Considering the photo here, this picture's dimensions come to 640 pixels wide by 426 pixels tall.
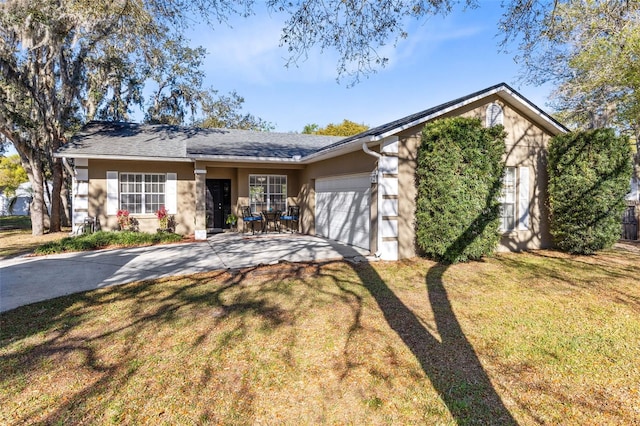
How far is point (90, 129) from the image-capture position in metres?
13.1

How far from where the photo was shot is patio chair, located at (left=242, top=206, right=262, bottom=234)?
1279cm

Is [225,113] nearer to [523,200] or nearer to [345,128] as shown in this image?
[345,128]

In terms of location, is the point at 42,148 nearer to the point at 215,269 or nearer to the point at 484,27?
the point at 215,269

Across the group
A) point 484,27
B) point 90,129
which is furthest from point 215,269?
point 90,129

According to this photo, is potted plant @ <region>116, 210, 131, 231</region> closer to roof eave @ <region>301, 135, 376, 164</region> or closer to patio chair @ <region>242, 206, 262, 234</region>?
patio chair @ <region>242, 206, 262, 234</region>

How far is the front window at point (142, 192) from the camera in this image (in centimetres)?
1205

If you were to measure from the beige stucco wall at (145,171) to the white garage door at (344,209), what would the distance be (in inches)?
188

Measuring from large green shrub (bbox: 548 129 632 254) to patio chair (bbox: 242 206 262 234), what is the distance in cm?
964

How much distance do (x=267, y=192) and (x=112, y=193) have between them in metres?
5.32

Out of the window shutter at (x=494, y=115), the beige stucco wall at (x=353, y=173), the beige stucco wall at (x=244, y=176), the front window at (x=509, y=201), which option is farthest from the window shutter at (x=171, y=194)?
the front window at (x=509, y=201)

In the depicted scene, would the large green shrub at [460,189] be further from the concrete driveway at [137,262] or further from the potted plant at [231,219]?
the potted plant at [231,219]

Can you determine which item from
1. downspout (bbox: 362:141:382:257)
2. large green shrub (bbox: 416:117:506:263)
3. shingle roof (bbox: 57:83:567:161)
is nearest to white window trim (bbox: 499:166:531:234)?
shingle roof (bbox: 57:83:567:161)

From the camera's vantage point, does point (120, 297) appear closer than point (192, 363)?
No

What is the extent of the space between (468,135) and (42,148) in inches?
679
